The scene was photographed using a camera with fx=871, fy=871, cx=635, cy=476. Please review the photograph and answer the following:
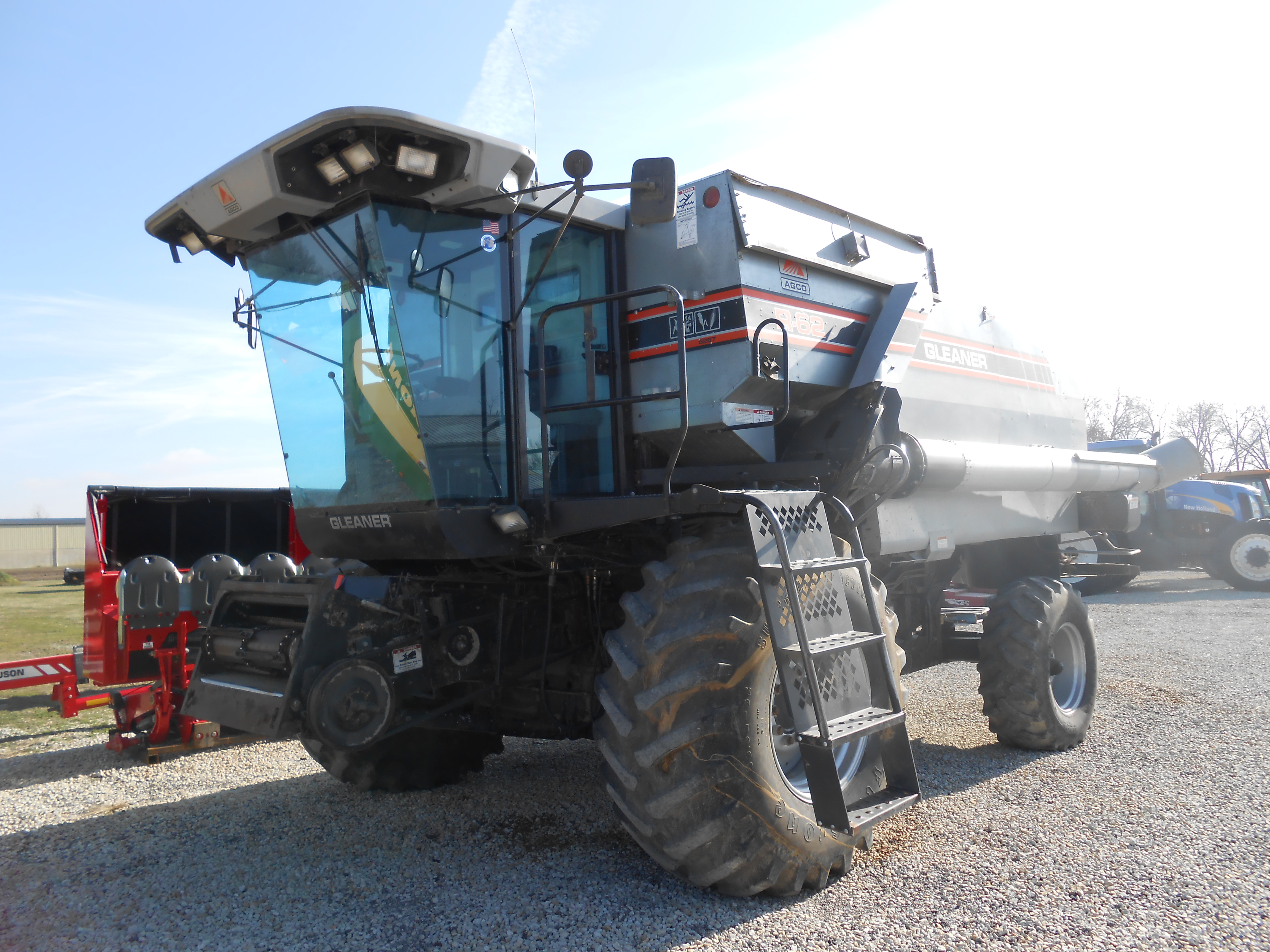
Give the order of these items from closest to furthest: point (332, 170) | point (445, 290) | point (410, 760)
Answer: point (332, 170), point (445, 290), point (410, 760)

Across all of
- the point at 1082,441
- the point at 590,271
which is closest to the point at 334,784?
the point at 590,271

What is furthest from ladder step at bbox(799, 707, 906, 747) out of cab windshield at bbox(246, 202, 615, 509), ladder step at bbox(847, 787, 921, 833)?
cab windshield at bbox(246, 202, 615, 509)

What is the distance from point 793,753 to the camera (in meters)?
4.00

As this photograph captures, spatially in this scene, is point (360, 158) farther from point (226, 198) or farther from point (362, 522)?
point (362, 522)

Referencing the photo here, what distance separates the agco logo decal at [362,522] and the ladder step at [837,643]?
1892 mm

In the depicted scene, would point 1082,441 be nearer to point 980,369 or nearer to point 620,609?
point 980,369

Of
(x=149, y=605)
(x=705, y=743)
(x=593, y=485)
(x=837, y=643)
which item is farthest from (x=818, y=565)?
(x=149, y=605)

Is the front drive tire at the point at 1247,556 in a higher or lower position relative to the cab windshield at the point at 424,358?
lower

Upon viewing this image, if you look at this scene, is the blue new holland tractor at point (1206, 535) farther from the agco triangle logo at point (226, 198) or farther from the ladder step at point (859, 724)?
the agco triangle logo at point (226, 198)

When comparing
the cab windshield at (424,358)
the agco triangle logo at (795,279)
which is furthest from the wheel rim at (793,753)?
the agco triangle logo at (795,279)

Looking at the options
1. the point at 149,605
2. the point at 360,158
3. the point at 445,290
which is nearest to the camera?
the point at 360,158

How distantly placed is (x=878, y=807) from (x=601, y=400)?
2064 mm

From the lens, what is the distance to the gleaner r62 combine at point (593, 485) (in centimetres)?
342

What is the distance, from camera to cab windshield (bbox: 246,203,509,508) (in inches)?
153
